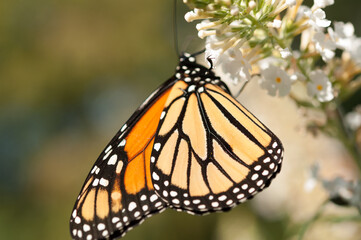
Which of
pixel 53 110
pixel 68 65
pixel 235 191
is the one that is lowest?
pixel 235 191

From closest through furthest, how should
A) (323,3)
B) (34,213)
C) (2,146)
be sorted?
(323,3) < (34,213) < (2,146)

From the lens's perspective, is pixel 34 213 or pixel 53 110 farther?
pixel 53 110

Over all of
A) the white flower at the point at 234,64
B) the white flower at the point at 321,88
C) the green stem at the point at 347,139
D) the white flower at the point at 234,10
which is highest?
the white flower at the point at 234,10

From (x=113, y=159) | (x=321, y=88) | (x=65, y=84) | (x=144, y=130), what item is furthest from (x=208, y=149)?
(x=65, y=84)

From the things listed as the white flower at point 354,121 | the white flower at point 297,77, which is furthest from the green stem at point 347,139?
the white flower at point 297,77

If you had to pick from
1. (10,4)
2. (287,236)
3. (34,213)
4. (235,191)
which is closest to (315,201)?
(287,236)

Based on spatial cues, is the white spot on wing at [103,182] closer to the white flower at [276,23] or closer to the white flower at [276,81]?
the white flower at [276,81]

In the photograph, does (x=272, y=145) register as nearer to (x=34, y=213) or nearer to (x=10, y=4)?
(x=34, y=213)
